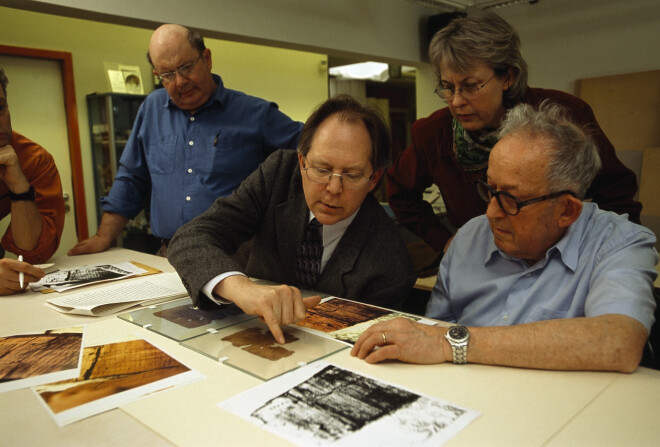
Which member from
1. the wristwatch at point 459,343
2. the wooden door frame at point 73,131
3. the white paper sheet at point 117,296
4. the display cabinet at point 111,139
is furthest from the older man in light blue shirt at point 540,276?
the wooden door frame at point 73,131

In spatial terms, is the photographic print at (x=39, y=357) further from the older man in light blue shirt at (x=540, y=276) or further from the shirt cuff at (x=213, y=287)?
the older man in light blue shirt at (x=540, y=276)

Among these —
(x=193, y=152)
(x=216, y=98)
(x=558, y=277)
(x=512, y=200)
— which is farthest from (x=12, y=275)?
(x=558, y=277)

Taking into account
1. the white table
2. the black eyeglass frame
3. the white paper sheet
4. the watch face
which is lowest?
the white table

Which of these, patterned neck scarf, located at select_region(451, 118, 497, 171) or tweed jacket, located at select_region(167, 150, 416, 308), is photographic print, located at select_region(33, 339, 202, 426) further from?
patterned neck scarf, located at select_region(451, 118, 497, 171)

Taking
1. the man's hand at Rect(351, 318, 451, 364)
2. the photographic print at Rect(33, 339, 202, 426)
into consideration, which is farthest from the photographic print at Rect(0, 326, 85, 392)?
the man's hand at Rect(351, 318, 451, 364)

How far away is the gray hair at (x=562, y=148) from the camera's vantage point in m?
1.27

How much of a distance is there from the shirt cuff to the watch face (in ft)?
1.91

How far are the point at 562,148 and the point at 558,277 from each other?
33 centimetres

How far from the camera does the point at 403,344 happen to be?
102cm

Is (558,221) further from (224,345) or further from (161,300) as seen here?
(161,300)

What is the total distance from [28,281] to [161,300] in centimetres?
47

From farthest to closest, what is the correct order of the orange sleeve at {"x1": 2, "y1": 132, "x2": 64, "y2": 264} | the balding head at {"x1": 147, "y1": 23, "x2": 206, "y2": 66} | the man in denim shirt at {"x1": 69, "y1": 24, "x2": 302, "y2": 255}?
the man in denim shirt at {"x1": 69, "y1": 24, "x2": 302, "y2": 255} < the balding head at {"x1": 147, "y1": 23, "x2": 206, "y2": 66} < the orange sleeve at {"x1": 2, "y1": 132, "x2": 64, "y2": 264}

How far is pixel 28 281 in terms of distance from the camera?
5.28 ft

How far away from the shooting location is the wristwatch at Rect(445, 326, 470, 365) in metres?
1.02
